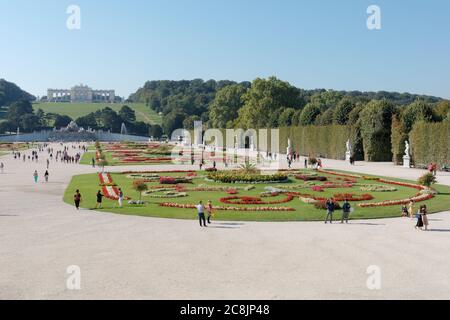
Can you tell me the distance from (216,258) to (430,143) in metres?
37.0

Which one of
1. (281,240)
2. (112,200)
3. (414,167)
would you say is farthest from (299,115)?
(281,240)

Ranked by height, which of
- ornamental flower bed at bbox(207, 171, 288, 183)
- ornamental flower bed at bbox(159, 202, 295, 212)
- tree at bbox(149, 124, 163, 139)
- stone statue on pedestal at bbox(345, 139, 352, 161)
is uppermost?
tree at bbox(149, 124, 163, 139)

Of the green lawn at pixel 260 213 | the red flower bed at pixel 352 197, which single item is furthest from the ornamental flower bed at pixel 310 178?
the red flower bed at pixel 352 197

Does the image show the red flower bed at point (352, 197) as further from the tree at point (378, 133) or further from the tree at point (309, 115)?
the tree at point (309, 115)

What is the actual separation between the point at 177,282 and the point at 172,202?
13358mm

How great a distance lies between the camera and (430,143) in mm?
45344

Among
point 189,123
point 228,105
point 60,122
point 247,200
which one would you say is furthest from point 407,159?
point 60,122

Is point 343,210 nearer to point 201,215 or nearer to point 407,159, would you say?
point 201,215

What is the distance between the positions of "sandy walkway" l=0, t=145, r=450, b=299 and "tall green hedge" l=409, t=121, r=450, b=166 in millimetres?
25235

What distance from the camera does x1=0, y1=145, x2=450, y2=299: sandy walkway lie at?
10797 millimetres

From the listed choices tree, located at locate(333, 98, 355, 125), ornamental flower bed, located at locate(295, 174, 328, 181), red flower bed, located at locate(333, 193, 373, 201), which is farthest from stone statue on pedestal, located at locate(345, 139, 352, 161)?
red flower bed, located at locate(333, 193, 373, 201)

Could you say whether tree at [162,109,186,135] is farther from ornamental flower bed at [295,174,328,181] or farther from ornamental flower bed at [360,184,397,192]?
ornamental flower bed at [360,184,397,192]
